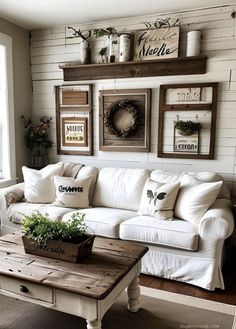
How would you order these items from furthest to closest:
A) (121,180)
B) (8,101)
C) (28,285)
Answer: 1. (8,101)
2. (121,180)
3. (28,285)

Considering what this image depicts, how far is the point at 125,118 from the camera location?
3.63m

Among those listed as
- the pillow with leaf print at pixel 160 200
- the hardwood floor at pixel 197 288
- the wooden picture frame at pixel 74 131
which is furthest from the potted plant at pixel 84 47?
the hardwood floor at pixel 197 288

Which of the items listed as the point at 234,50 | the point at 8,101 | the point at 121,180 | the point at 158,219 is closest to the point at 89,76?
the point at 8,101

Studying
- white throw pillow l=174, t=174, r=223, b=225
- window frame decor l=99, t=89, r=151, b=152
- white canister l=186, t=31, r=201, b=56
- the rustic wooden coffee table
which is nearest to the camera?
the rustic wooden coffee table

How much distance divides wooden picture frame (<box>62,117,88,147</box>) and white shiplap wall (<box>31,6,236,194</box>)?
0.16 meters

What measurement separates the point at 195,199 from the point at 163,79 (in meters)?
1.53

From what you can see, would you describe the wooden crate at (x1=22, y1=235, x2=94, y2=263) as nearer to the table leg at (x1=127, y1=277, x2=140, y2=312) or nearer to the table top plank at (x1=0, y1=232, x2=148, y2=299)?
the table top plank at (x1=0, y1=232, x2=148, y2=299)

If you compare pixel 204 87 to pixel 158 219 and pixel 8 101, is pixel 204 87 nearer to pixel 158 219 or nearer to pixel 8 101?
pixel 158 219

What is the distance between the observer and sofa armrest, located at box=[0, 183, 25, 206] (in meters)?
3.26

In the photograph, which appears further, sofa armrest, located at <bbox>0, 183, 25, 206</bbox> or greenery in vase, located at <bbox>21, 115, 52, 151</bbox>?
greenery in vase, located at <bbox>21, 115, 52, 151</bbox>

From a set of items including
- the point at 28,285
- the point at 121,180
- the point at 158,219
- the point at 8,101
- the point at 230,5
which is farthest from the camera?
the point at 8,101

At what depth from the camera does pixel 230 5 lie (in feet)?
10.1

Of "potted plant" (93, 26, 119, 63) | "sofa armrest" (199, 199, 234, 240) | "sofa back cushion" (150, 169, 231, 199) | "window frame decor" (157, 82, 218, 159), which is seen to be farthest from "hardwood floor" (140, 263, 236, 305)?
"potted plant" (93, 26, 119, 63)

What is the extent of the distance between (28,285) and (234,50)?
2.97 meters
